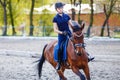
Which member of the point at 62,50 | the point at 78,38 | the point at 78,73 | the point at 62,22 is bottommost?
the point at 78,73

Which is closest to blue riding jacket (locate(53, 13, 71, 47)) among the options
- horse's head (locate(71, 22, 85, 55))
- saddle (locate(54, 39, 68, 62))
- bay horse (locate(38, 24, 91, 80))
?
saddle (locate(54, 39, 68, 62))

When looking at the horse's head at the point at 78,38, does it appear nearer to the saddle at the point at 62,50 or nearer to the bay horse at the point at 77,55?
the bay horse at the point at 77,55

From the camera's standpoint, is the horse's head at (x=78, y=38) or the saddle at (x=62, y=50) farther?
the saddle at (x=62, y=50)

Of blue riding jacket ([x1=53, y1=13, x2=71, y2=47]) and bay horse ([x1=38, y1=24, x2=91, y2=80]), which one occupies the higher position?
blue riding jacket ([x1=53, y1=13, x2=71, y2=47])

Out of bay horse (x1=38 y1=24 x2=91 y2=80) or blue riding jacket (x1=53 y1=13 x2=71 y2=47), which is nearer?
bay horse (x1=38 y1=24 x2=91 y2=80)

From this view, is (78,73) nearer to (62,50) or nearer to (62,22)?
(62,50)

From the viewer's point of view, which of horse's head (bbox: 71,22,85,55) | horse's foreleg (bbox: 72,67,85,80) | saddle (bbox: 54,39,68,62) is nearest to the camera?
horse's foreleg (bbox: 72,67,85,80)

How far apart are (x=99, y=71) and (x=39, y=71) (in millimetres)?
3334

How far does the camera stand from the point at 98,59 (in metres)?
19.0

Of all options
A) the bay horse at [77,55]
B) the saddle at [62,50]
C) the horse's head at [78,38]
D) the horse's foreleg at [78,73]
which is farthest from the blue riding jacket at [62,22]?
A: the horse's foreleg at [78,73]

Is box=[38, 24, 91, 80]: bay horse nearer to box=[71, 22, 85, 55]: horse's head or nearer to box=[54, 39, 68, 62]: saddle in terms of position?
box=[71, 22, 85, 55]: horse's head

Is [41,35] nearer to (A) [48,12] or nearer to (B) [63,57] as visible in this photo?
(A) [48,12]

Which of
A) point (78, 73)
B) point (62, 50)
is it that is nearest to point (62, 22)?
point (62, 50)

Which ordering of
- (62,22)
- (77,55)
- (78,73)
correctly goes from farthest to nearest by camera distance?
(62,22)
(77,55)
(78,73)
